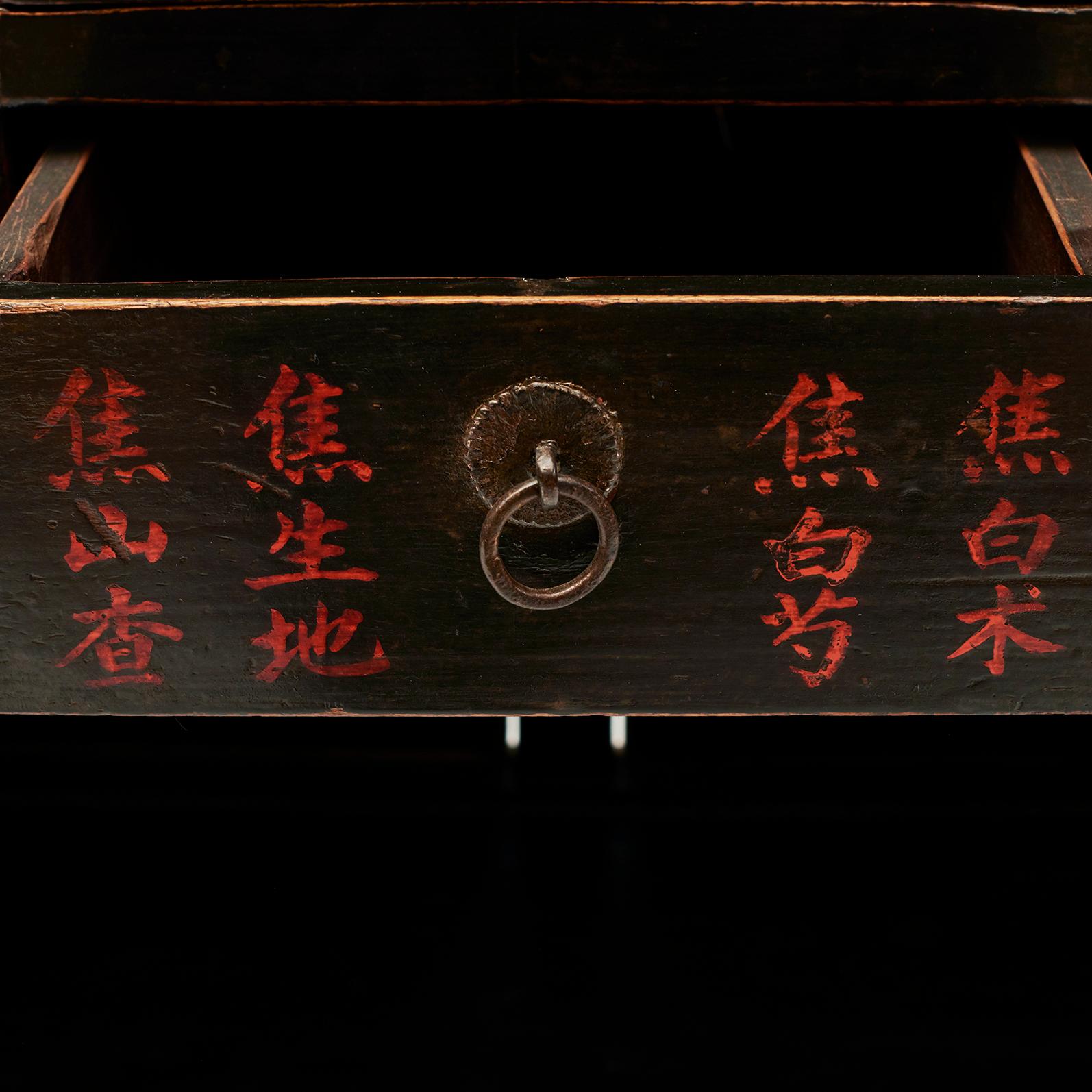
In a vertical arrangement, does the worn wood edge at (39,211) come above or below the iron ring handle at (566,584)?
above

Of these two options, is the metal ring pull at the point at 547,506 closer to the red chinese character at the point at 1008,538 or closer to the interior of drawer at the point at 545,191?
the red chinese character at the point at 1008,538

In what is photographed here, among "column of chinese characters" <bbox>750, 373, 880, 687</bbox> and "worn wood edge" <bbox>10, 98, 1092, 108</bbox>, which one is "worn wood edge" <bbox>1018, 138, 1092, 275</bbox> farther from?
"column of chinese characters" <bbox>750, 373, 880, 687</bbox>

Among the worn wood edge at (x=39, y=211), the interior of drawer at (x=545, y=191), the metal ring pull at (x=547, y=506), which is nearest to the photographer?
the metal ring pull at (x=547, y=506)

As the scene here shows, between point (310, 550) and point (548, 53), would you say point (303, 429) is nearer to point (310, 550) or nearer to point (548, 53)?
point (310, 550)

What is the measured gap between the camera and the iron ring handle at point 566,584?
0.64 m

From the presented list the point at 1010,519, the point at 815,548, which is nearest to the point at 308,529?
the point at 815,548

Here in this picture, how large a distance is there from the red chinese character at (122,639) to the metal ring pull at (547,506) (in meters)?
0.23

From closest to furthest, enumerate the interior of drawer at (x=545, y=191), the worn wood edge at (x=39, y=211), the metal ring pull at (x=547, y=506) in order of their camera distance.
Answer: the metal ring pull at (x=547, y=506) < the worn wood edge at (x=39, y=211) < the interior of drawer at (x=545, y=191)

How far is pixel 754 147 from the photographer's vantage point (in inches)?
40.7

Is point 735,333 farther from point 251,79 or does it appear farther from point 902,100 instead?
point 251,79

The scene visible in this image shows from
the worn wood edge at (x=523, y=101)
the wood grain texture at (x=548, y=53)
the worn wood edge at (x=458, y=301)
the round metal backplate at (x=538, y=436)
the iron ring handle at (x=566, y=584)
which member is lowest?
the iron ring handle at (x=566, y=584)

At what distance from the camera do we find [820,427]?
A: 0.67 meters

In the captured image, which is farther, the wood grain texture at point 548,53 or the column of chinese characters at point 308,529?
the wood grain texture at point 548,53

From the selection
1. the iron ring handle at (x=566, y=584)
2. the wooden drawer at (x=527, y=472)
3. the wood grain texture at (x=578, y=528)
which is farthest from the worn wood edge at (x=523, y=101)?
the iron ring handle at (x=566, y=584)
